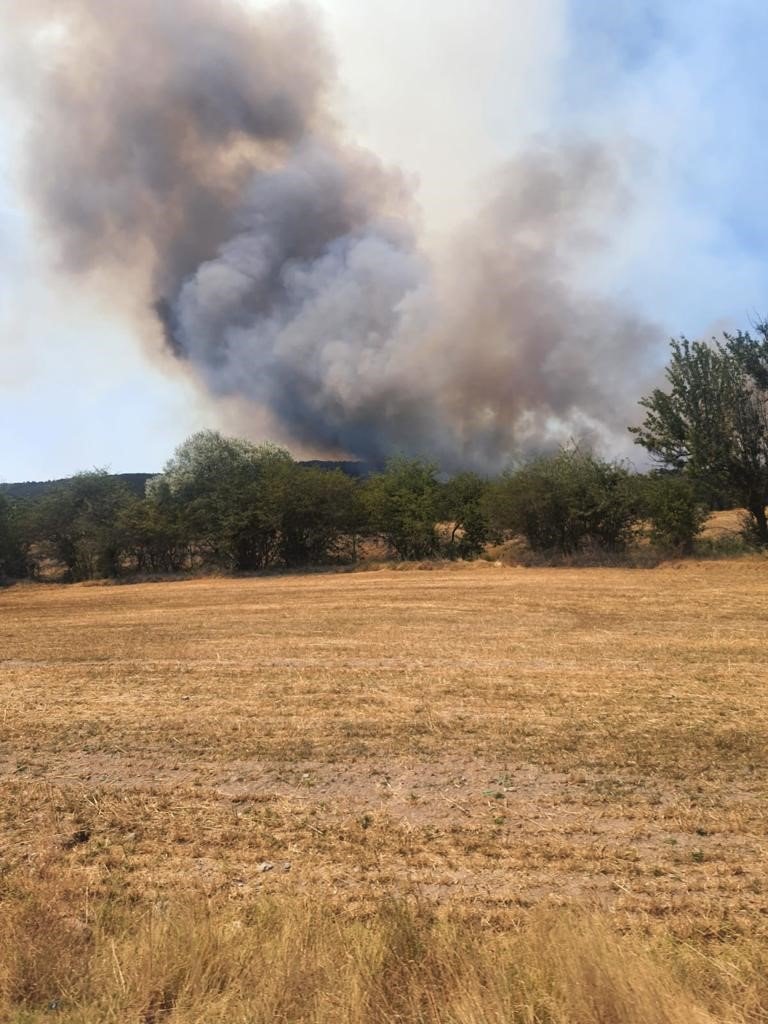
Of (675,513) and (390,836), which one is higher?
(675,513)

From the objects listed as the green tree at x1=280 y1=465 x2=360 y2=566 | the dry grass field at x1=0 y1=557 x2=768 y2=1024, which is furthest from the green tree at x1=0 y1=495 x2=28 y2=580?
the dry grass field at x1=0 y1=557 x2=768 y2=1024

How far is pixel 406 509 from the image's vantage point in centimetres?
3378

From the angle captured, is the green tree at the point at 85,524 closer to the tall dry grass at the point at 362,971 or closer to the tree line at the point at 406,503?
the tree line at the point at 406,503

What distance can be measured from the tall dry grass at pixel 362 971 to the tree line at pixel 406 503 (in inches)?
1026

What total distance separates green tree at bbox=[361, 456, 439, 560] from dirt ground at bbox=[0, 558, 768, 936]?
20.2 m

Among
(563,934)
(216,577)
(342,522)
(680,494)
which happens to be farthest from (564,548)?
(563,934)

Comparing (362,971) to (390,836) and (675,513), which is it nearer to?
(390,836)

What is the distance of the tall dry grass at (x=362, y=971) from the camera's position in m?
2.58

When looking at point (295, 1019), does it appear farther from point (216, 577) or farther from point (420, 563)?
point (216, 577)

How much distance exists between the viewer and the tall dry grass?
2580 mm

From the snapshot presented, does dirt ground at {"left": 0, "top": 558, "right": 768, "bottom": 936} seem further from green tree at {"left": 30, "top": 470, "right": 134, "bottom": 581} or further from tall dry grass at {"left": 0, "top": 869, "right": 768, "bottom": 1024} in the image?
green tree at {"left": 30, "top": 470, "right": 134, "bottom": 581}

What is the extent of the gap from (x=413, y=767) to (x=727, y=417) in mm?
24857

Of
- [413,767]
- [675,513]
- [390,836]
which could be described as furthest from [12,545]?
[390,836]

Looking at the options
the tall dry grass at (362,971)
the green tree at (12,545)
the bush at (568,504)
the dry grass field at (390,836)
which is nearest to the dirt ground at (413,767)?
the dry grass field at (390,836)
